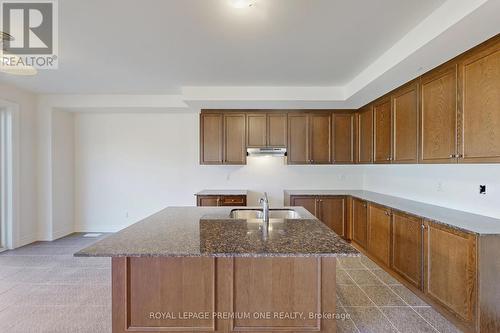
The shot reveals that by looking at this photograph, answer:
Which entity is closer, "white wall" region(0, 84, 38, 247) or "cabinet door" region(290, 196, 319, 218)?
"white wall" region(0, 84, 38, 247)

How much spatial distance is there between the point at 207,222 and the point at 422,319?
82.8 inches

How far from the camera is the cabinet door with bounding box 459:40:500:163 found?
214 cm

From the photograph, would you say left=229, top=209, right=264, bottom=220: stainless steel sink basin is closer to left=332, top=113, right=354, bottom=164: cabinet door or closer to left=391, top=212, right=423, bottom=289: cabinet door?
left=391, top=212, right=423, bottom=289: cabinet door

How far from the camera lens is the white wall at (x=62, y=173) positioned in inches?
192

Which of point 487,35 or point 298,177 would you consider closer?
point 487,35

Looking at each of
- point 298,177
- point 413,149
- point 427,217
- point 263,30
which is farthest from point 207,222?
point 298,177

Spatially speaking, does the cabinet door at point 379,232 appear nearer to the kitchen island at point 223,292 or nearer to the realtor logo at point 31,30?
the kitchen island at point 223,292

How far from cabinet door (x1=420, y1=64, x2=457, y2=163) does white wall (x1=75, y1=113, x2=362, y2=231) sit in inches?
92.7

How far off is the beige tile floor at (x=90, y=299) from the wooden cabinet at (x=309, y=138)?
70.0 inches

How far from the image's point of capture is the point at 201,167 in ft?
17.5

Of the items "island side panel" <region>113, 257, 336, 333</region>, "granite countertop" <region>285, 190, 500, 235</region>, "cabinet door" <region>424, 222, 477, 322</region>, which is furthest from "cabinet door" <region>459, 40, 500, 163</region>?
"island side panel" <region>113, 257, 336, 333</region>

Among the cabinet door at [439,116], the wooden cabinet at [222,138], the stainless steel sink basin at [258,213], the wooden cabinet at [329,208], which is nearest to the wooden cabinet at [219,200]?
the wooden cabinet at [222,138]

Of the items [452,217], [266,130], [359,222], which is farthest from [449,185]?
[266,130]

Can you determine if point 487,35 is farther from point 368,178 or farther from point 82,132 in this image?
point 82,132
